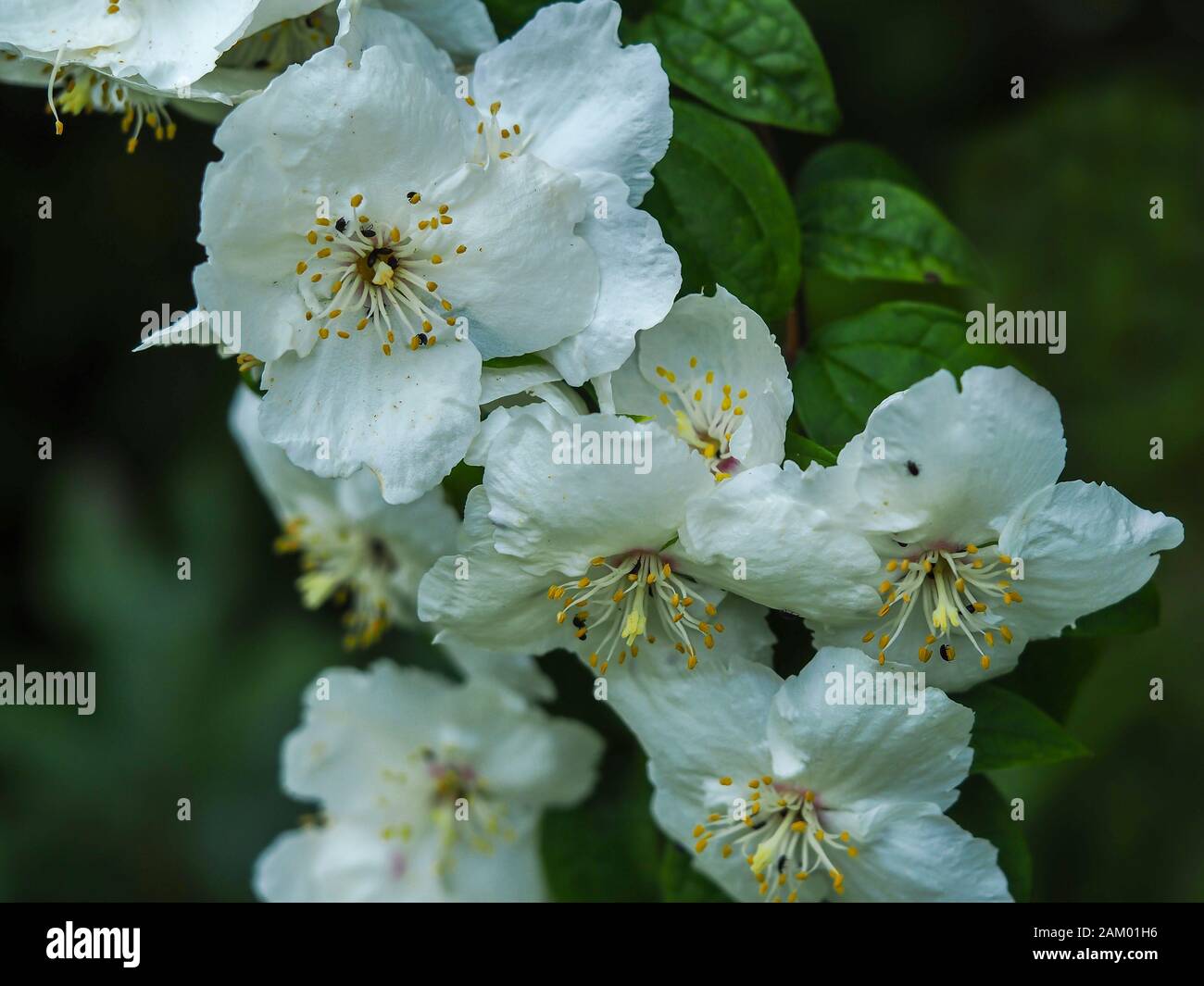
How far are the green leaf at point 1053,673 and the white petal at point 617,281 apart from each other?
62 centimetres

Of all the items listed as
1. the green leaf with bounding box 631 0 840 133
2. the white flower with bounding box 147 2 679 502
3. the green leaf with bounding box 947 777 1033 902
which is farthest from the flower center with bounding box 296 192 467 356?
the green leaf with bounding box 947 777 1033 902

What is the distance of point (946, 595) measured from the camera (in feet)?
4.38

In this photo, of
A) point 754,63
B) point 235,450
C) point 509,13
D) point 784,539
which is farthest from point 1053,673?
point 235,450

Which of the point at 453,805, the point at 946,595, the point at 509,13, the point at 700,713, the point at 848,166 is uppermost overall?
the point at 509,13

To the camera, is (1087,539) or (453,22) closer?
(1087,539)

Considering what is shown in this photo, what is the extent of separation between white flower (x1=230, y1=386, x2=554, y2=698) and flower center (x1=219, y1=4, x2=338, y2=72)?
1.53 ft

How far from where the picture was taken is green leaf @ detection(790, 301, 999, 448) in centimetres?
142

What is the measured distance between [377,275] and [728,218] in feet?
1.27

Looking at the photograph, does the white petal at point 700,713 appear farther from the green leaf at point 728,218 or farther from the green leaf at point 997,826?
the green leaf at point 728,218

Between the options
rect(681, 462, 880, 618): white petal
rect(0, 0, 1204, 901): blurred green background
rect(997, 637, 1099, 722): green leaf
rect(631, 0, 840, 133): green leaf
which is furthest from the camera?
rect(0, 0, 1204, 901): blurred green background

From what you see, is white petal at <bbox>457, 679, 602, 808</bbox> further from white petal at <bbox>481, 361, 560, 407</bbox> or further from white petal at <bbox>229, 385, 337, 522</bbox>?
white petal at <bbox>481, 361, 560, 407</bbox>

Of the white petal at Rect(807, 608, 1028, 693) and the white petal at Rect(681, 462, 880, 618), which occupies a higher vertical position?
the white petal at Rect(681, 462, 880, 618)

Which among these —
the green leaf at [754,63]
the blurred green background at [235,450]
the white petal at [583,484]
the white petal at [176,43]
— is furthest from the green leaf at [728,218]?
the blurred green background at [235,450]

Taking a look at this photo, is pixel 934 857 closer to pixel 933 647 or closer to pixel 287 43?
pixel 933 647
